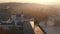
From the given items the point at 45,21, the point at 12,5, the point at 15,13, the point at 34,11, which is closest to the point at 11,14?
the point at 15,13

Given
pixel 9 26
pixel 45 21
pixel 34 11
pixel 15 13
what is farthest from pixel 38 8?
pixel 9 26

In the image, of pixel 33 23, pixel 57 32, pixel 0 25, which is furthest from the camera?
pixel 33 23

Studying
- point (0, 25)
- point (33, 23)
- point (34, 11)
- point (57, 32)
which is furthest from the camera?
point (34, 11)

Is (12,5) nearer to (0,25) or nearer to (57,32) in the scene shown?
(0,25)

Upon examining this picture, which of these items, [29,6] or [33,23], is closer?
[33,23]

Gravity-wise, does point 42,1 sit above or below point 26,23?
above

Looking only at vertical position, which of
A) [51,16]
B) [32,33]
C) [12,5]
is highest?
[12,5]

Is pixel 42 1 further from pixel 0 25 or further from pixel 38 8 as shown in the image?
pixel 0 25

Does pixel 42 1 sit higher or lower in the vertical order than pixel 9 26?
higher

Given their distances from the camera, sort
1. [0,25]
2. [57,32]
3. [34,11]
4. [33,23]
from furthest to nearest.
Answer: [34,11] < [33,23] < [0,25] < [57,32]
